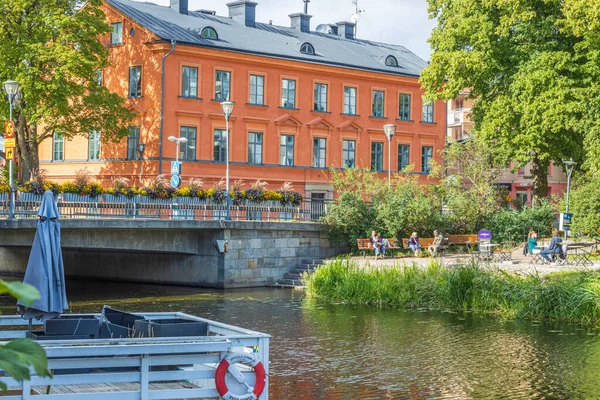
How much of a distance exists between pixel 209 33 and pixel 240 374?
129 feet

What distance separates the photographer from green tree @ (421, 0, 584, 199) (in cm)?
3838

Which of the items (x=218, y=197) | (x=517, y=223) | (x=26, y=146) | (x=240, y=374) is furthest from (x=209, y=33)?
A: (x=240, y=374)

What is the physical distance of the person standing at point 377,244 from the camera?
1446 inches

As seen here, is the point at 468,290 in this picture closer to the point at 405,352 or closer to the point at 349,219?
the point at 405,352

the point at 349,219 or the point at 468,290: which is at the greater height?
the point at 349,219

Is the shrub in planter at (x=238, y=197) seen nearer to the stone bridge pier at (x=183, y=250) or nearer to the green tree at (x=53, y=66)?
the stone bridge pier at (x=183, y=250)

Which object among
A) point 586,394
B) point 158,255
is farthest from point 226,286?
point 586,394

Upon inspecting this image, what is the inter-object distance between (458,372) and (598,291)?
8276 millimetres

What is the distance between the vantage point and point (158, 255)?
37.8m

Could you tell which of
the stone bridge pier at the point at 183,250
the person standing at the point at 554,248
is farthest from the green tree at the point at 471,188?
the person standing at the point at 554,248

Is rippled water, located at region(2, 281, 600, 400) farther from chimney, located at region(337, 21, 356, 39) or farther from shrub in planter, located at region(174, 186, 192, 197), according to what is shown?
chimney, located at region(337, 21, 356, 39)

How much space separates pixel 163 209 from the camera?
112 ft

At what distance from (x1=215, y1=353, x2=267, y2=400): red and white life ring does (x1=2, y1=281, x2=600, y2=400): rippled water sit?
3792 mm

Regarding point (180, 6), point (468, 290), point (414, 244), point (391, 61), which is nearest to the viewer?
point (468, 290)
